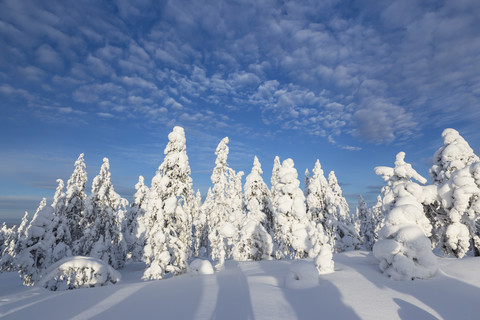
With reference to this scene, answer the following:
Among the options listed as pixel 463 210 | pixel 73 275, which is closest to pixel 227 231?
pixel 73 275

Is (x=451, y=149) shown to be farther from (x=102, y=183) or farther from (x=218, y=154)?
(x=102, y=183)

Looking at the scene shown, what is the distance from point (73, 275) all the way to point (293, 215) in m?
16.1

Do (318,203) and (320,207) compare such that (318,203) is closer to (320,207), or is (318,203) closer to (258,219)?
(320,207)

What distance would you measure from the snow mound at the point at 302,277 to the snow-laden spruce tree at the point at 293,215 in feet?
37.3

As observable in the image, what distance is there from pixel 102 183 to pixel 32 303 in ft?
83.1

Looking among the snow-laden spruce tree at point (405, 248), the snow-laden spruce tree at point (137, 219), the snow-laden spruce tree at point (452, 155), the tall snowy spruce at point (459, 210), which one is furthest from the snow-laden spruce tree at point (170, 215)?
the snow-laden spruce tree at point (137, 219)

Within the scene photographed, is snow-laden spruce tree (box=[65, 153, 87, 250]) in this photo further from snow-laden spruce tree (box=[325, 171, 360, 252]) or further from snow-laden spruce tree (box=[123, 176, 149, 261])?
snow-laden spruce tree (box=[325, 171, 360, 252])

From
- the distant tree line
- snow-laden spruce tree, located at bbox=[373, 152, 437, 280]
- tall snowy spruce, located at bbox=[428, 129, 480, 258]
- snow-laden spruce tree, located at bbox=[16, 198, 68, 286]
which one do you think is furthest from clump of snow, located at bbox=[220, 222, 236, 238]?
snow-laden spruce tree, located at bbox=[16, 198, 68, 286]

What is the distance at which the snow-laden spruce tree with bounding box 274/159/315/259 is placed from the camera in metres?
20.7

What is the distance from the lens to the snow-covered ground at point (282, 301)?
6.54 metres

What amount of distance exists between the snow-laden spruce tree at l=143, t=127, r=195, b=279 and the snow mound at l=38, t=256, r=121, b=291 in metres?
2.97

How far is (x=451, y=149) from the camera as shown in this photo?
19.1m

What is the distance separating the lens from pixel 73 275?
45.7 ft

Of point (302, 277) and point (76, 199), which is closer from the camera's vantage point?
point (302, 277)
